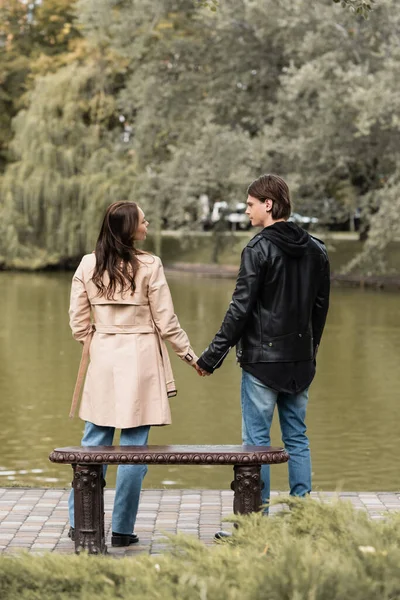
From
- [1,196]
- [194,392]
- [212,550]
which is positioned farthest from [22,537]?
[1,196]

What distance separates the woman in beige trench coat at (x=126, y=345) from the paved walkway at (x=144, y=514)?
174mm

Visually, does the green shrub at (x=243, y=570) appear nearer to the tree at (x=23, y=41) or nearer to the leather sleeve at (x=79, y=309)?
the leather sleeve at (x=79, y=309)

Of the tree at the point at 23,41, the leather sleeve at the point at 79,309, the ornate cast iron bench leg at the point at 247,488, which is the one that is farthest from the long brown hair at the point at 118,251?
the tree at the point at 23,41

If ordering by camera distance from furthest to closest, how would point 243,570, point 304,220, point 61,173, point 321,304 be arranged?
point 61,173 < point 304,220 < point 321,304 < point 243,570

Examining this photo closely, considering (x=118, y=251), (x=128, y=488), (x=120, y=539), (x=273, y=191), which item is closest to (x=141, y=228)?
(x=118, y=251)

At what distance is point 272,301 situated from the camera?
5902 millimetres

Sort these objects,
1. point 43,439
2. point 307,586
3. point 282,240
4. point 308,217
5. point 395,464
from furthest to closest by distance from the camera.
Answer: point 308,217, point 43,439, point 395,464, point 282,240, point 307,586

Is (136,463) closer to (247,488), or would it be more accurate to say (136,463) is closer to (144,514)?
(247,488)

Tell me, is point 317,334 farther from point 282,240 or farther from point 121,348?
point 121,348

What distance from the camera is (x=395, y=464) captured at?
9680 millimetres

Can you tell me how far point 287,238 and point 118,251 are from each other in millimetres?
783

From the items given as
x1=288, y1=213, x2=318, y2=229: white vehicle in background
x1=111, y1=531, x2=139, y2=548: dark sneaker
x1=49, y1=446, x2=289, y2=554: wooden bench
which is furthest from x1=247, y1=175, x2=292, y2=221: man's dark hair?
x1=288, y1=213, x2=318, y2=229: white vehicle in background

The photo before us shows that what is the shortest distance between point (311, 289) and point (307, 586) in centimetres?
274

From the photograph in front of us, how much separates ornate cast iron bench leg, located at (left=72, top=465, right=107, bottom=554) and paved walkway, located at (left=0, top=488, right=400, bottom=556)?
0.14 m
